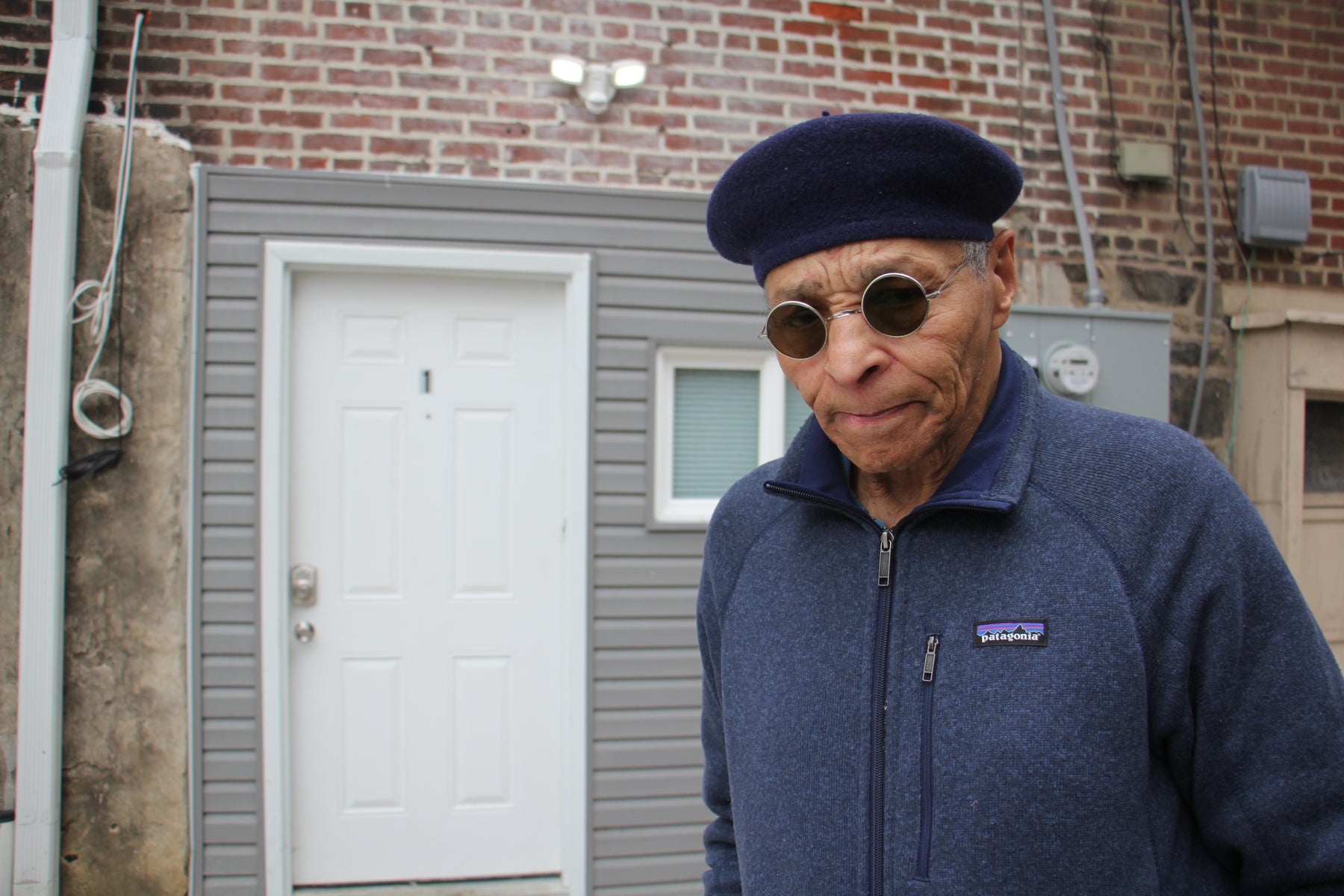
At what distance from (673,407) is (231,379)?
1.73 m

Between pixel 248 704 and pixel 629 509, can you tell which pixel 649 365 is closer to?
pixel 629 509

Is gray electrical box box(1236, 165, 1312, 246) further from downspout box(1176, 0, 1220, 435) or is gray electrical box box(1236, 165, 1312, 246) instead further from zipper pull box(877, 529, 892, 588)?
zipper pull box(877, 529, 892, 588)

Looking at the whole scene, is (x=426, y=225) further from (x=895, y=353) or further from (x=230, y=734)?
(x=895, y=353)

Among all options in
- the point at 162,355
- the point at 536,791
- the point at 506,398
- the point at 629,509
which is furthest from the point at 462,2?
the point at 536,791

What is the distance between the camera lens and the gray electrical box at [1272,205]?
12.2 feet

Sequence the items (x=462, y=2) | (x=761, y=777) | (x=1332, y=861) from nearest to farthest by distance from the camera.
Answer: (x=1332, y=861)
(x=761, y=777)
(x=462, y=2)

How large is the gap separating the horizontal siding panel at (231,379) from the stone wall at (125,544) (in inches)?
3.3

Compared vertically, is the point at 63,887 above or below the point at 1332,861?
below

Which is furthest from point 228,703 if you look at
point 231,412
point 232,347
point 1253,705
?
point 1253,705

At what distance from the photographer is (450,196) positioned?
3.25m

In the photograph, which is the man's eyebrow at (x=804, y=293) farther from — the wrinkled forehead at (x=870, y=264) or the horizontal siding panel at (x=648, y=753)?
the horizontal siding panel at (x=648, y=753)

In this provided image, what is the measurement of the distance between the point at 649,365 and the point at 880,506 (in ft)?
7.62

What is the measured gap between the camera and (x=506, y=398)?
11.2ft

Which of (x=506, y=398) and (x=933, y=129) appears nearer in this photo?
(x=933, y=129)
